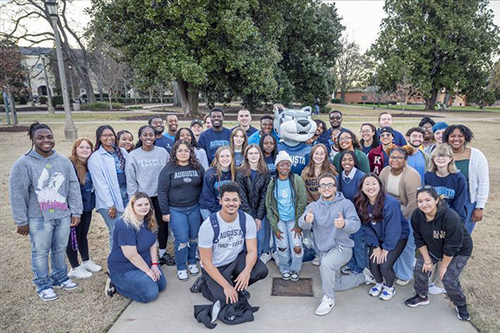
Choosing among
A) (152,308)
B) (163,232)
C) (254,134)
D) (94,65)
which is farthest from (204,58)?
(94,65)

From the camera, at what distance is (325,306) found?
3.57 m

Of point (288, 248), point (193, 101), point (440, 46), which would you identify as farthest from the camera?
point (440, 46)

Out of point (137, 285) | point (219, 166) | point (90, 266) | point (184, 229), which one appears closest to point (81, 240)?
point (90, 266)

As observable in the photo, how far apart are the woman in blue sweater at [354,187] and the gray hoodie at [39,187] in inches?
130

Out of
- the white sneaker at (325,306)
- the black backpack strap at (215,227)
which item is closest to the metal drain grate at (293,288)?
the white sneaker at (325,306)

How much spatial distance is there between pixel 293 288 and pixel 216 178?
5.38 feet

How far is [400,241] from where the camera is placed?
3.81 metres

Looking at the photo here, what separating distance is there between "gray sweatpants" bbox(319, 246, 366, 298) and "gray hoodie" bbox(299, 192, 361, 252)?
0.28ft

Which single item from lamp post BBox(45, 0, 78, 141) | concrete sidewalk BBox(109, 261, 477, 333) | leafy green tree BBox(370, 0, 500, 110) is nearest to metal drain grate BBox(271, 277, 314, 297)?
concrete sidewalk BBox(109, 261, 477, 333)

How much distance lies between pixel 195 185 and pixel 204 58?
14235 mm

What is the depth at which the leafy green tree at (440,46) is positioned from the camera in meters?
31.7

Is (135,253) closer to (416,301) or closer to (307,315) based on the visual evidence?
(307,315)

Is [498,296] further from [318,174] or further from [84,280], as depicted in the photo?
[84,280]

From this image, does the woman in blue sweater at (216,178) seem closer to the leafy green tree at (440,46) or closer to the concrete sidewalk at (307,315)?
the concrete sidewalk at (307,315)
